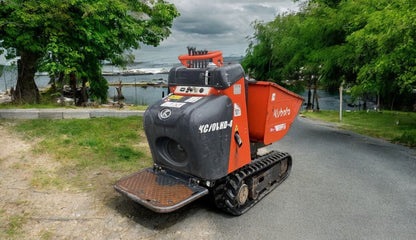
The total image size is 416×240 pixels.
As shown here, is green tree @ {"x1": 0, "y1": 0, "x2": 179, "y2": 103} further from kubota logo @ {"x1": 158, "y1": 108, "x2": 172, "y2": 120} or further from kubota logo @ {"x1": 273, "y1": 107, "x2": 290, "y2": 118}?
kubota logo @ {"x1": 273, "y1": 107, "x2": 290, "y2": 118}

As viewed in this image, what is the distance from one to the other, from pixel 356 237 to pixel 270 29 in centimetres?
2638

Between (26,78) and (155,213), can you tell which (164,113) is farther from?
(26,78)

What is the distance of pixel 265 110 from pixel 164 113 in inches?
79.3

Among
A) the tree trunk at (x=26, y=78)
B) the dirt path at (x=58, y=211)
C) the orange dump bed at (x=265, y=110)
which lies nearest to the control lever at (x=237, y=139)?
the orange dump bed at (x=265, y=110)

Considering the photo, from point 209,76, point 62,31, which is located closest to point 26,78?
point 62,31

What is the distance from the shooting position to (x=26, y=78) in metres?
13.7

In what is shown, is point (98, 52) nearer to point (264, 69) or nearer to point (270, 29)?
point (270, 29)

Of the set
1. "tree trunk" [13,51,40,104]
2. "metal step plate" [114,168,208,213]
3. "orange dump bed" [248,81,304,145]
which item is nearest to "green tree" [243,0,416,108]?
"orange dump bed" [248,81,304,145]

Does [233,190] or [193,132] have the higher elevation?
[193,132]

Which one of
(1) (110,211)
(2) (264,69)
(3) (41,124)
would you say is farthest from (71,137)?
(2) (264,69)

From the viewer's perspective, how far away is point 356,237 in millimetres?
4578

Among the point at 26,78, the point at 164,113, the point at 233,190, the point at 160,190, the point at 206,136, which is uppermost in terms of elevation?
the point at 26,78

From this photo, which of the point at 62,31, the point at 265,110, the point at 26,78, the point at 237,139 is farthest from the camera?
the point at 26,78

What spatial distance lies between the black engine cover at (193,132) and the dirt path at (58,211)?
121cm
